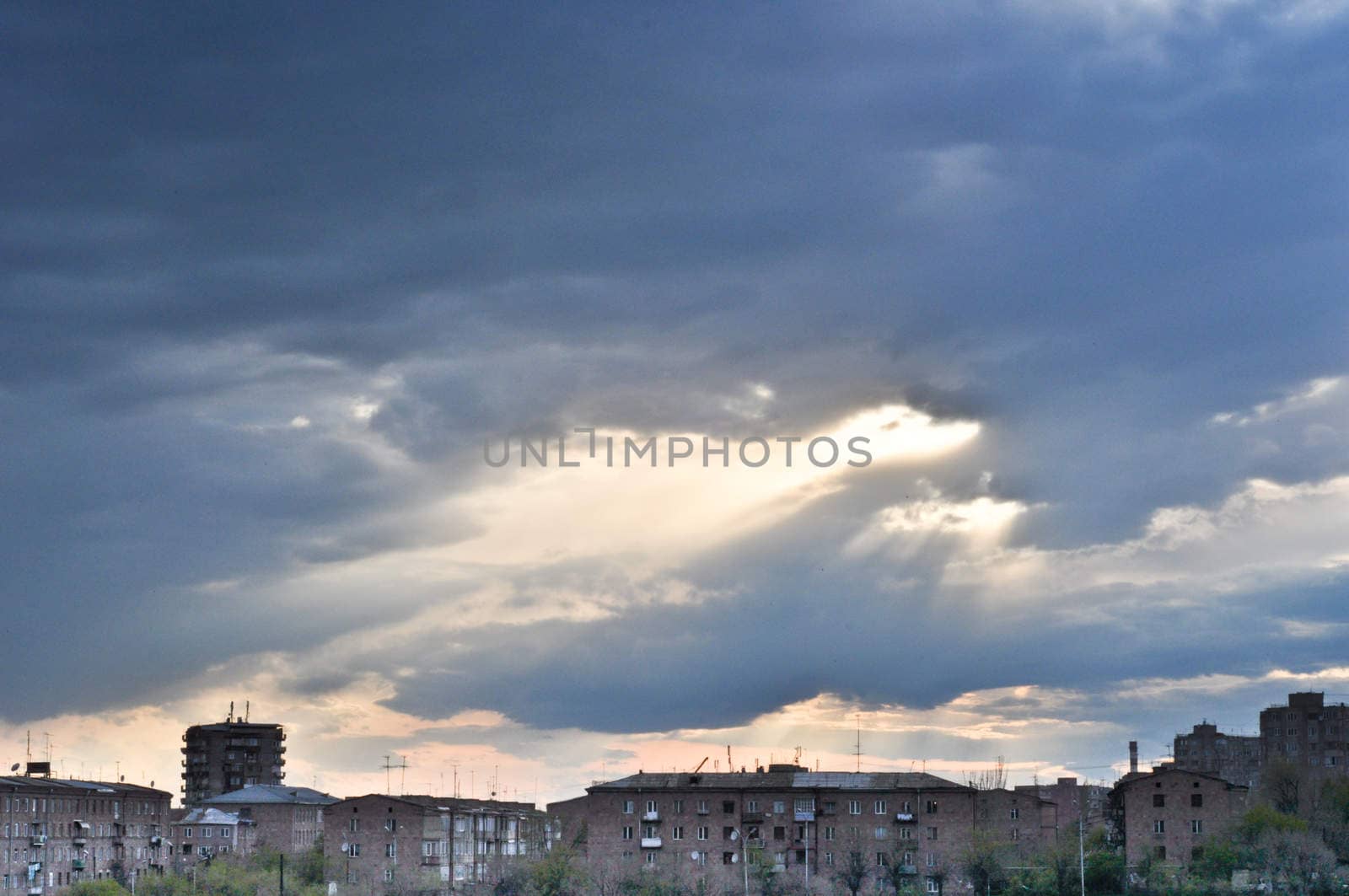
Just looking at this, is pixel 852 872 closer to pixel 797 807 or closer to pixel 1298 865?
pixel 797 807

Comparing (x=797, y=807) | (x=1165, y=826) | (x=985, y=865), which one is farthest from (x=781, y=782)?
(x=1165, y=826)

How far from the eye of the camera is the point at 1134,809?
165 m

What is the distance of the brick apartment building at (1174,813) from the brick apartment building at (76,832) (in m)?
104

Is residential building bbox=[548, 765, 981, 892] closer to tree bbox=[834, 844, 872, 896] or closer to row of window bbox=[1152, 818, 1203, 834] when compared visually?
tree bbox=[834, 844, 872, 896]

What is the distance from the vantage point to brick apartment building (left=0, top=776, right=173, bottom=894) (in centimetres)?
15850

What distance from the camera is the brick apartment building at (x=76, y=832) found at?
15850 centimetres

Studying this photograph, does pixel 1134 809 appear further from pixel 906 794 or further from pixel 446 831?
pixel 446 831

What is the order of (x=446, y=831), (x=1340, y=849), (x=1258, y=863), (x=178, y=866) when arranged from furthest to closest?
1. (x=178, y=866)
2. (x=446, y=831)
3. (x=1340, y=849)
4. (x=1258, y=863)

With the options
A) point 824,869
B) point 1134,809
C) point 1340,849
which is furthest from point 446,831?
point 1340,849

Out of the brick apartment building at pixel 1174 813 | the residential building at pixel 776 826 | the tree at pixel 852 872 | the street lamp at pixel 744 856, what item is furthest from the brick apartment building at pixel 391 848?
the brick apartment building at pixel 1174 813

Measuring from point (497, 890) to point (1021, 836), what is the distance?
52.5 meters

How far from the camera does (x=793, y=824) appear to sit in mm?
166375

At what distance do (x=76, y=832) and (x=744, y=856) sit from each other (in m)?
69.6

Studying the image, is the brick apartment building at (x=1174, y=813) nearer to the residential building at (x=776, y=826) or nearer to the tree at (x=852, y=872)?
the residential building at (x=776, y=826)
